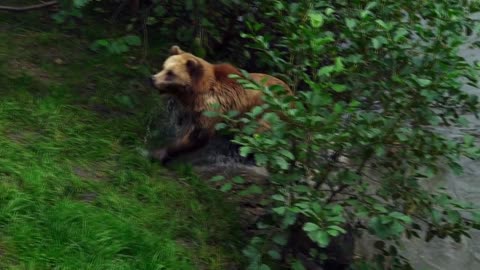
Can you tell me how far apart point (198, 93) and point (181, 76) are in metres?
0.19

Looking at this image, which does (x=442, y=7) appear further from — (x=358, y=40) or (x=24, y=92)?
(x=24, y=92)

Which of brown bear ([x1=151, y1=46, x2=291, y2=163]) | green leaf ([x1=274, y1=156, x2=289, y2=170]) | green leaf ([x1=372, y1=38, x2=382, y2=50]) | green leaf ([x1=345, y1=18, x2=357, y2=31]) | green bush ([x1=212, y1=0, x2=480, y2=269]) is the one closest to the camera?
green leaf ([x1=274, y1=156, x2=289, y2=170])

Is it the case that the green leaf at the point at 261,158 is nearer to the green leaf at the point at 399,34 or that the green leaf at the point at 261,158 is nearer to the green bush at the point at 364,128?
the green bush at the point at 364,128

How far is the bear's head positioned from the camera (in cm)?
584

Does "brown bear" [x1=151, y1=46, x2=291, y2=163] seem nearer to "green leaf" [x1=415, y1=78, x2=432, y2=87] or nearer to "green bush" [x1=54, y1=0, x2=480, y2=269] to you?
"green bush" [x1=54, y1=0, x2=480, y2=269]

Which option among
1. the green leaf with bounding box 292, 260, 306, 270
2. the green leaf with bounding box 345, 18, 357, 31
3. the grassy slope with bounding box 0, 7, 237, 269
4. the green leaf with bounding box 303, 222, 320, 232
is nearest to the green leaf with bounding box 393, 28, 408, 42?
the green leaf with bounding box 345, 18, 357, 31

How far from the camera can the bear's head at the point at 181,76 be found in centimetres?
584

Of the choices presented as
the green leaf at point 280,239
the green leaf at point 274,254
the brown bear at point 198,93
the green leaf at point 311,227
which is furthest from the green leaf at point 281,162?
the brown bear at point 198,93

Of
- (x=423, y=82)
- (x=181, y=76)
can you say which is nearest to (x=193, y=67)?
(x=181, y=76)

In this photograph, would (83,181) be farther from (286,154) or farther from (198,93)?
(286,154)

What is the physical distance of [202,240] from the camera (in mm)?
4906

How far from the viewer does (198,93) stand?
233 inches

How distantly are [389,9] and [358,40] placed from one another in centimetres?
41

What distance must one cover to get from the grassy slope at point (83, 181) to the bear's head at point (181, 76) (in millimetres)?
440
